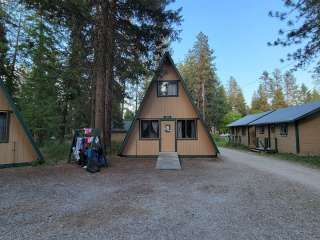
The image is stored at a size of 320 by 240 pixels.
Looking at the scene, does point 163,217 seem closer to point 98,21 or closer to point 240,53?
point 98,21

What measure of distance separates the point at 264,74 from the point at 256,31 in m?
41.4

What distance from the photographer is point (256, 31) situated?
1576 cm

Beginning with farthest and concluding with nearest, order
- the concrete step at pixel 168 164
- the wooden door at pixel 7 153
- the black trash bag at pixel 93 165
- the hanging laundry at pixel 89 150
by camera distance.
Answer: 1. the concrete step at pixel 168 164
2. the wooden door at pixel 7 153
3. the hanging laundry at pixel 89 150
4. the black trash bag at pixel 93 165

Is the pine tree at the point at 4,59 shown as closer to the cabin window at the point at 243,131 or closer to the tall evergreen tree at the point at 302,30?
the tall evergreen tree at the point at 302,30

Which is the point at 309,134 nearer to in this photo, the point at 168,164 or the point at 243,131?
the point at 243,131

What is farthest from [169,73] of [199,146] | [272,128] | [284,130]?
[272,128]

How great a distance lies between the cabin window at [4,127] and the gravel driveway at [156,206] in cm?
167

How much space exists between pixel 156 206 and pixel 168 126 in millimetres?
7751

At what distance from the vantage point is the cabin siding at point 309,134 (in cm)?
1406

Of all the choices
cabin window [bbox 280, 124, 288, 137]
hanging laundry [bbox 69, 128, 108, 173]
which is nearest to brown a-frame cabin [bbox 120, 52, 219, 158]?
hanging laundry [bbox 69, 128, 108, 173]

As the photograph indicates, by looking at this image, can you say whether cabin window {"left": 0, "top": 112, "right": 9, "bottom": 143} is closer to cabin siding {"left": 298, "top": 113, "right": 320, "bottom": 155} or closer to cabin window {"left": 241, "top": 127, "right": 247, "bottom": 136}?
cabin siding {"left": 298, "top": 113, "right": 320, "bottom": 155}

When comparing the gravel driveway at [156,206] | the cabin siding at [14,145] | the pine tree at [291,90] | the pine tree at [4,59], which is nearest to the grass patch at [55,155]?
the cabin siding at [14,145]

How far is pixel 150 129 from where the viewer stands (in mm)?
12297

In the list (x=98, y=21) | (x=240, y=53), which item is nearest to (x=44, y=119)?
(x=98, y=21)
